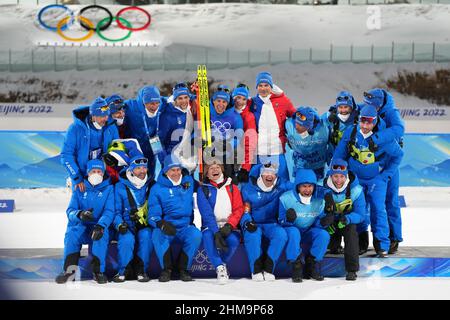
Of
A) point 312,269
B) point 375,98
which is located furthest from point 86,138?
point 375,98

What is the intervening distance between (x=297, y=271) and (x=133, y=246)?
1.40 m

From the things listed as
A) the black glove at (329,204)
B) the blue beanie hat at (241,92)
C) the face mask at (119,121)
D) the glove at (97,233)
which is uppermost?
the blue beanie hat at (241,92)

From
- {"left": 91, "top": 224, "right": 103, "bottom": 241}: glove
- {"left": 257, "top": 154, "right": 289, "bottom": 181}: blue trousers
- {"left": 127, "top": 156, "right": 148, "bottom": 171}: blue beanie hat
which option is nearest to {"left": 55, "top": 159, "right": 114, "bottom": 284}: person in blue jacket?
{"left": 91, "top": 224, "right": 103, "bottom": 241}: glove

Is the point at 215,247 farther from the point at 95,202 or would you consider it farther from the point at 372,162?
the point at 372,162

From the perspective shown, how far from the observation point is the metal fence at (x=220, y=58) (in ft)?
97.5

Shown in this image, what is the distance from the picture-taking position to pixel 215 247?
7039 millimetres

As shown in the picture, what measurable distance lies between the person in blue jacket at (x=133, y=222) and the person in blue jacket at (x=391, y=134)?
224cm

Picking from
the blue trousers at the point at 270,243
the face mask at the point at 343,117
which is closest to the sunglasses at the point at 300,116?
the face mask at the point at 343,117

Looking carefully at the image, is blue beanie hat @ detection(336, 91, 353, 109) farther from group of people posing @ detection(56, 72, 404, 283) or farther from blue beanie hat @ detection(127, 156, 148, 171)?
blue beanie hat @ detection(127, 156, 148, 171)

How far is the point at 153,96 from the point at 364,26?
2891 cm

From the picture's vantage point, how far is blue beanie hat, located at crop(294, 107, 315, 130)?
25.1 feet

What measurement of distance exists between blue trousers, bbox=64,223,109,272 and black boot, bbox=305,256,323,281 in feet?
5.67

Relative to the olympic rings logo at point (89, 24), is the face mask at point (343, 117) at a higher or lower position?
lower

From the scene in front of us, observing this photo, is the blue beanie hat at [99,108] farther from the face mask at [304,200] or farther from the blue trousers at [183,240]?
the face mask at [304,200]
